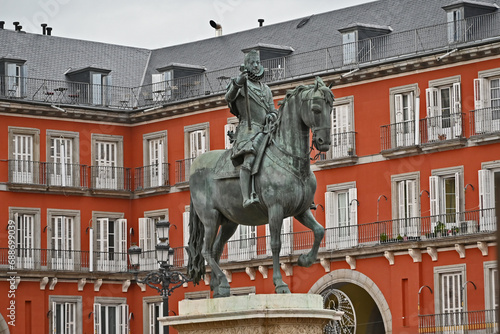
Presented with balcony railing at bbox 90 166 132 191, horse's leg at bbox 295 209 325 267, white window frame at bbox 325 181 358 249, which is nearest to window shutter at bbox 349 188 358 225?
white window frame at bbox 325 181 358 249

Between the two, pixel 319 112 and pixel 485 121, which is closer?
pixel 319 112

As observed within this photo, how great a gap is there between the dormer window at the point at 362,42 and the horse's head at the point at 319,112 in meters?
38.8

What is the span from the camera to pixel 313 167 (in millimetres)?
61688

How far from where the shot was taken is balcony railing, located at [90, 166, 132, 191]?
6688 centimetres

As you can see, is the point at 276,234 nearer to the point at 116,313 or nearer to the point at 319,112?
the point at 319,112

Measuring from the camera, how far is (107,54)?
70750 millimetres

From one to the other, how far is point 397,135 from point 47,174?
1596 cm

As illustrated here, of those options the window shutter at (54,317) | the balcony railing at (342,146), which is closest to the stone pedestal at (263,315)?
the balcony railing at (342,146)

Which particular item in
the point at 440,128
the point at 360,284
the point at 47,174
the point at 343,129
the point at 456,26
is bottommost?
the point at 360,284

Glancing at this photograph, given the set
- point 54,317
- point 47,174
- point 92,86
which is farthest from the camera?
point 92,86

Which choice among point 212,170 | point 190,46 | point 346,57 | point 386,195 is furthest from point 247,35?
point 212,170

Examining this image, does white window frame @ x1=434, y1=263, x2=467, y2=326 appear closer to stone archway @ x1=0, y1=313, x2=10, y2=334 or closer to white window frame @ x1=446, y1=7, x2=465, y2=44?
white window frame @ x1=446, y1=7, x2=465, y2=44

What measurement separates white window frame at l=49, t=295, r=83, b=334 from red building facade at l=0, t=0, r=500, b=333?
0.26 ft

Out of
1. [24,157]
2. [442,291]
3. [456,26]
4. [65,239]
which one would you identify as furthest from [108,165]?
[456,26]
